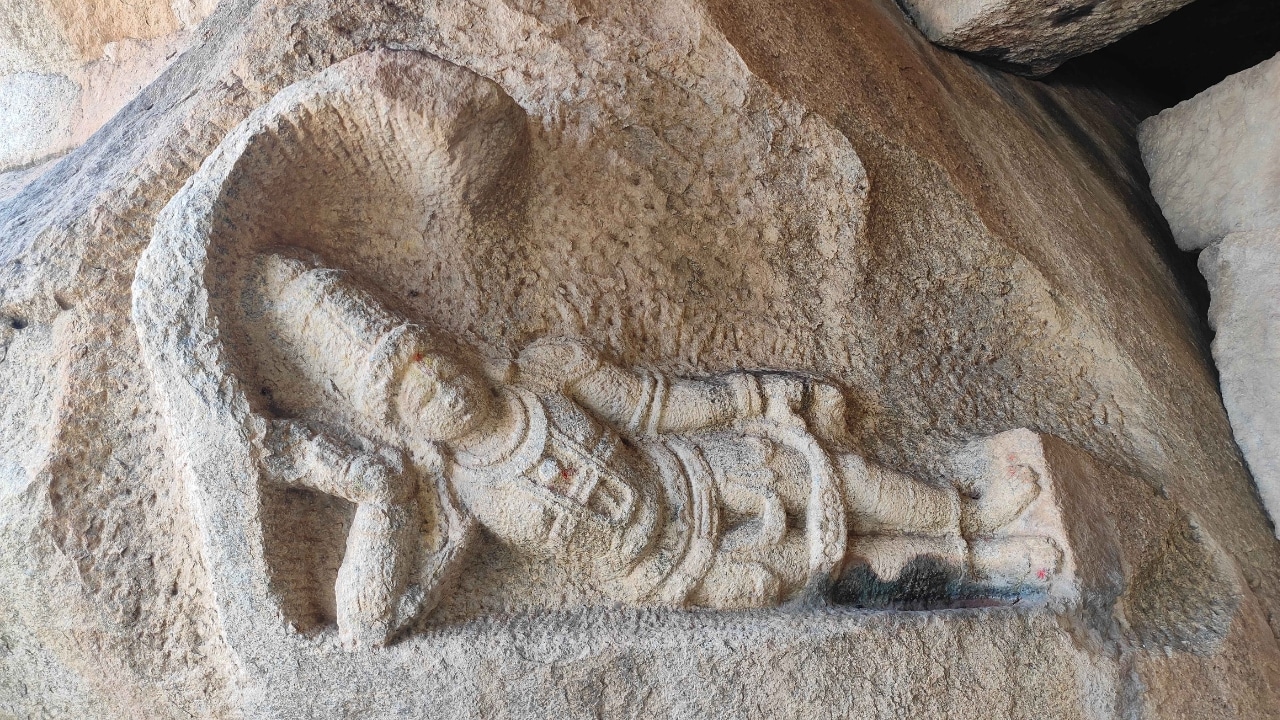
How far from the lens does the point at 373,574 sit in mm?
1767

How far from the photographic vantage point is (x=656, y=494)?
1977 mm

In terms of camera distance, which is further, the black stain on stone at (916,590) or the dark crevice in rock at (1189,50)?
the dark crevice in rock at (1189,50)

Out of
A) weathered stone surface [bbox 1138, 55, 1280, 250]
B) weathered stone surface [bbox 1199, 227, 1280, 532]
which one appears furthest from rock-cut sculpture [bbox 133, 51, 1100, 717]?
weathered stone surface [bbox 1138, 55, 1280, 250]

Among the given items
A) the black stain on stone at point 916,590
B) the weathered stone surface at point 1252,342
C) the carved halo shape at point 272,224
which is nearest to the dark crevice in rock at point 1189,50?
the weathered stone surface at point 1252,342

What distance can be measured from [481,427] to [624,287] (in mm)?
603

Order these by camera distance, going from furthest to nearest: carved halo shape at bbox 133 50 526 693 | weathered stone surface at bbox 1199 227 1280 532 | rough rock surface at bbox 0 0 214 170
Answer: rough rock surface at bbox 0 0 214 170, weathered stone surface at bbox 1199 227 1280 532, carved halo shape at bbox 133 50 526 693

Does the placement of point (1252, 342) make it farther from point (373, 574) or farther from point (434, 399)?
point (373, 574)

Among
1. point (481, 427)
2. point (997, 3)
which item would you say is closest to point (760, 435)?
point (481, 427)

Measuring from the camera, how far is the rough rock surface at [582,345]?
1.79 m

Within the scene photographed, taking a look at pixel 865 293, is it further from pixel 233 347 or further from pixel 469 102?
pixel 233 347

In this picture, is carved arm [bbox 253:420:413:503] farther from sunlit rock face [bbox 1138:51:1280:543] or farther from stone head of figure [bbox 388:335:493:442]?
sunlit rock face [bbox 1138:51:1280:543]

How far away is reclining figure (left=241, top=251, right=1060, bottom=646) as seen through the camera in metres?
1.82

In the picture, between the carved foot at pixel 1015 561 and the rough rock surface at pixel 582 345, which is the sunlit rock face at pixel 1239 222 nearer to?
the rough rock surface at pixel 582 345

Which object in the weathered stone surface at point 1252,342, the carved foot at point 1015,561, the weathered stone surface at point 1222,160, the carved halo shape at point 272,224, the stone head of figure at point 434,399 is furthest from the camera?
the weathered stone surface at point 1222,160
